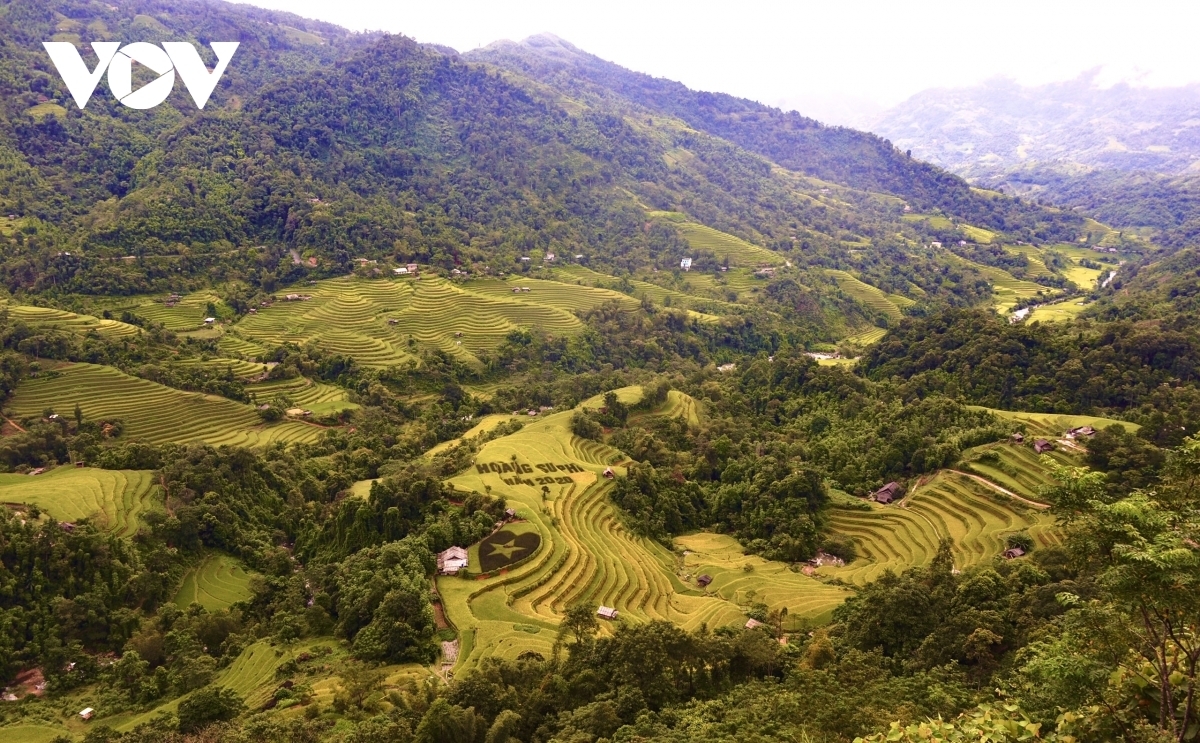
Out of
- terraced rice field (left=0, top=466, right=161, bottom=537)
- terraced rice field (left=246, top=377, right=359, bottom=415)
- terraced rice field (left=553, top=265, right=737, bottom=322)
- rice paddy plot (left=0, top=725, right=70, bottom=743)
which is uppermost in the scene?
terraced rice field (left=553, top=265, right=737, bottom=322)

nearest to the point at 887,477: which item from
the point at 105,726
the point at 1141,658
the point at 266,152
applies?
the point at 1141,658

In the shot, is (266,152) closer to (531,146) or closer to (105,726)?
(531,146)

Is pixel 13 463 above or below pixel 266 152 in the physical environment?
below

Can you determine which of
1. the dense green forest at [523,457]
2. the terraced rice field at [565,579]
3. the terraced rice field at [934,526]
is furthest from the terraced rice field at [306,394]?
the terraced rice field at [934,526]

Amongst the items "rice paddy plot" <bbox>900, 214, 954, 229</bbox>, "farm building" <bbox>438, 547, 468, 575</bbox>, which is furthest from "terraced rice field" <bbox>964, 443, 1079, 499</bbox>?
"rice paddy plot" <bbox>900, 214, 954, 229</bbox>

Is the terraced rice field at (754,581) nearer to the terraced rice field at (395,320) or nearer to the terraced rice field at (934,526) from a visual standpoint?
the terraced rice field at (934,526)

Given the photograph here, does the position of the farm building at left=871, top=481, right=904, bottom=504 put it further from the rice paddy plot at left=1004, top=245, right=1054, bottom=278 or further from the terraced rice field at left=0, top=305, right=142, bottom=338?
the rice paddy plot at left=1004, top=245, right=1054, bottom=278
